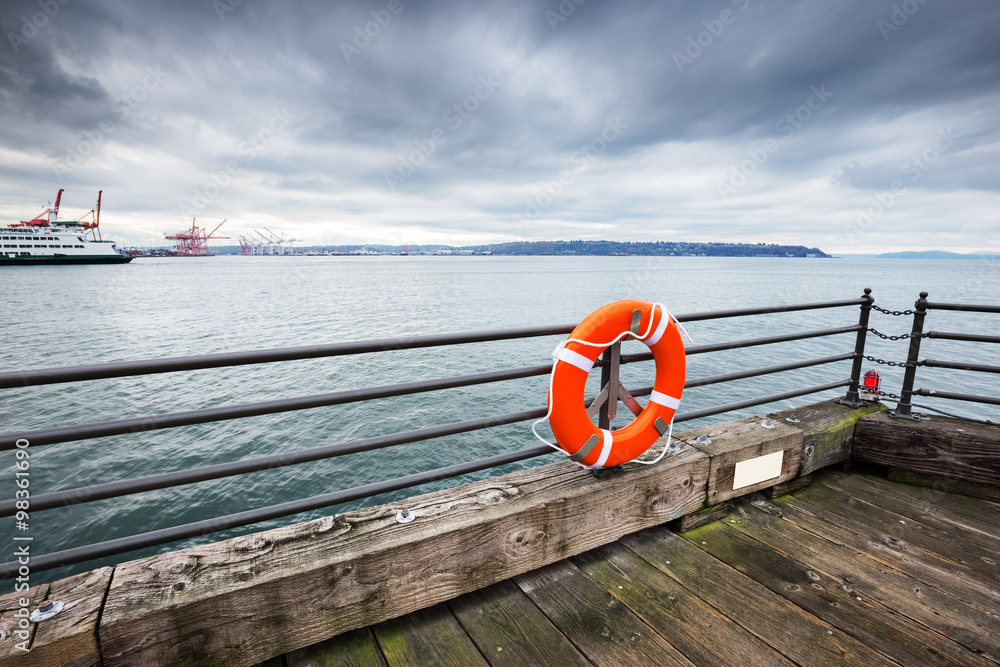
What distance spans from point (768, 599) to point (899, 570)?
2.10 feet

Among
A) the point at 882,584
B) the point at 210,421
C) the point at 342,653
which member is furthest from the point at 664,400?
the point at 210,421

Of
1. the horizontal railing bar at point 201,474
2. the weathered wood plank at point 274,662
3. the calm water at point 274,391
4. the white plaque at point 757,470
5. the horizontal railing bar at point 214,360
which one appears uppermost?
the horizontal railing bar at point 214,360

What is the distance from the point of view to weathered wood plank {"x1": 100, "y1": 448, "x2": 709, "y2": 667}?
124cm

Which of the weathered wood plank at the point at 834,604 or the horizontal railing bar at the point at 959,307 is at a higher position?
the horizontal railing bar at the point at 959,307

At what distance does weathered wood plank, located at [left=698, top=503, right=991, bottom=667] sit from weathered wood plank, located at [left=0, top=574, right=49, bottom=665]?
88.2 inches

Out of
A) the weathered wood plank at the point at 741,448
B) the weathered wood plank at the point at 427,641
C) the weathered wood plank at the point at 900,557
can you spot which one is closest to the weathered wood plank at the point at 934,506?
the weathered wood plank at the point at 900,557

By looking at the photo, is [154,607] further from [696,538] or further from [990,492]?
[990,492]

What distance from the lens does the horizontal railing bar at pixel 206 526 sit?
1.31 metres

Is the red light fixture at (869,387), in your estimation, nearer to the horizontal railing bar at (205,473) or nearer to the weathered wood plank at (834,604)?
the weathered wood plank at (834,604)


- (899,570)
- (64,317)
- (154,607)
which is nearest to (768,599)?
(899,570)

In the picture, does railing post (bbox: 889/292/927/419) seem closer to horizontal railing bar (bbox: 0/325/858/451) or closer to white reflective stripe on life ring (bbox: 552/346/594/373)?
white reflective stripe on life ring (bbox: 552/346/594/373)

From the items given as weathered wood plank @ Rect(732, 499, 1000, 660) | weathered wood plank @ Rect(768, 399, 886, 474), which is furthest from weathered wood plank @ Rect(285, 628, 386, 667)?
weathered wood plank @ Rect(768, 399, 886, 474)

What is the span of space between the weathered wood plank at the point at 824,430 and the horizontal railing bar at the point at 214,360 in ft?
5.16

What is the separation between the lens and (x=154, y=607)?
1205mm
